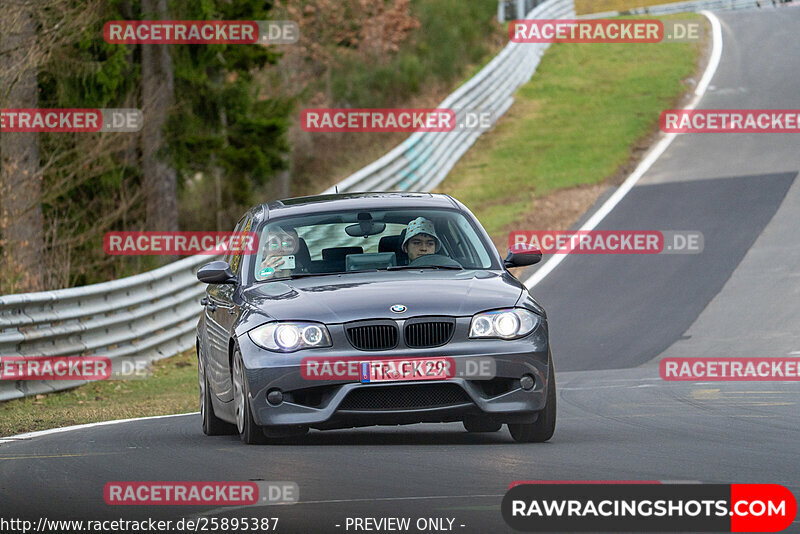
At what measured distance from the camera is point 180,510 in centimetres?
673

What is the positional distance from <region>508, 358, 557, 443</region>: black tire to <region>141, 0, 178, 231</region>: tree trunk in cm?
2067

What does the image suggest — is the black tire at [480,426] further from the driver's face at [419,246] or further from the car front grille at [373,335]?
the driver's face at [419,246]

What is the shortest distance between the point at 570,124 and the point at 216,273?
2505 cm

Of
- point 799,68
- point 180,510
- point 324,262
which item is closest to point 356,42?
point 799,68

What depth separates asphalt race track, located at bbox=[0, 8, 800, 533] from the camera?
278 inches

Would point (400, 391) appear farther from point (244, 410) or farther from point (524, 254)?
point (524, 254)

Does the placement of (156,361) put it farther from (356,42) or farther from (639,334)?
(356,42)

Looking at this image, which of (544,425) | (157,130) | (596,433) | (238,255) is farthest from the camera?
(157,130)

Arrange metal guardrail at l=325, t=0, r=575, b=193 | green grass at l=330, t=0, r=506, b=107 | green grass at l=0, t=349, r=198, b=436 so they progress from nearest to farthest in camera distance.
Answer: green grass at l=0, t=349, r=198, b=436 → metal guardrail at l=325, t=0, r=575, b=193 → green grass at l=330, t=0, r=506, b=107

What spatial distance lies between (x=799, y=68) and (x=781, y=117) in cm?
615

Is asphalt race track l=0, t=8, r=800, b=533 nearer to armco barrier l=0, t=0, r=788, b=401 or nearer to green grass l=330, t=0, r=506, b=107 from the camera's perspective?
armco barrier l=0, t=0, r=788, b=401

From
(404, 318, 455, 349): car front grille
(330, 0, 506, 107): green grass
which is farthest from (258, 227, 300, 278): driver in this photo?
(330, 0, 506, 107): green grass

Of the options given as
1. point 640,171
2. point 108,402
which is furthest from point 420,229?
point 640,171

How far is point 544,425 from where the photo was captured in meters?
8.98
